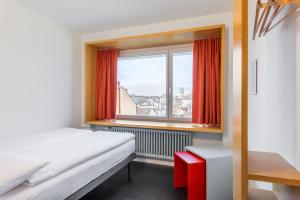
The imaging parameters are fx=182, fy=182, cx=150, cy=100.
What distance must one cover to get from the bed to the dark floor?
0.36 metres

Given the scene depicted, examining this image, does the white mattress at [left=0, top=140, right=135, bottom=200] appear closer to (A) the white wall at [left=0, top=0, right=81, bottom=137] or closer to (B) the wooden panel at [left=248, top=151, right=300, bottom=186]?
(B) the wooden panel at [left=248, top=151, right=300, bottom=186]

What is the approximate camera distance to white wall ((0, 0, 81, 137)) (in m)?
2.44

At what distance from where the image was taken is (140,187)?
8.18 feet

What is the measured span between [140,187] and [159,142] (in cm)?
90

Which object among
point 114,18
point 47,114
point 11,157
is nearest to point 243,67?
point 11,157

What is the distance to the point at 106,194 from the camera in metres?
2.29

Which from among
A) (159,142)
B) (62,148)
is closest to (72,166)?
(62,148)

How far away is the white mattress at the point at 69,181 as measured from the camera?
1.19m

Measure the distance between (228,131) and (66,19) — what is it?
10.6 feet

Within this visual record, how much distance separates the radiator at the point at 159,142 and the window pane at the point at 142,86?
1.58 feet

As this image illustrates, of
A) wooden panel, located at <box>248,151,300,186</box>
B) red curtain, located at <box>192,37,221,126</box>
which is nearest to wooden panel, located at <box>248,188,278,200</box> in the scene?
wooden panel, located at <box>248,151,300,186</box>

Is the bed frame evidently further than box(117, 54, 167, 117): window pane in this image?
No

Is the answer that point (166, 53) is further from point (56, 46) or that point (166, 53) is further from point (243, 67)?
point (243, 67)

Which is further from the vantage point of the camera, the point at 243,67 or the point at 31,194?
the point at 31,194
